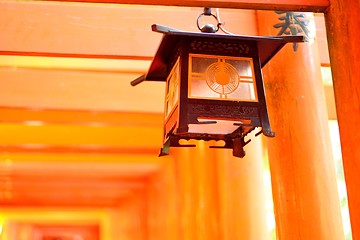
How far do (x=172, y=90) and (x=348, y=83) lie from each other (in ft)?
2.47

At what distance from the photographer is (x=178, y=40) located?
2.43m

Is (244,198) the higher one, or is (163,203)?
(163,203)

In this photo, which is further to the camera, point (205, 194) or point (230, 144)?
point (205, 194)

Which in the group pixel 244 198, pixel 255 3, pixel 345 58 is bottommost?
pixel 244 198

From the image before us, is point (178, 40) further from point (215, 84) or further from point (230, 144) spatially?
point (230, 144)

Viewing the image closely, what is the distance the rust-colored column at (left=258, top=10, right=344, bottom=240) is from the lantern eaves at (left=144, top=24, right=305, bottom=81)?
35.5 inches

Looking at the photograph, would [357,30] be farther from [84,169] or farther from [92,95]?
[84,169]

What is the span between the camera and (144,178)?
364 inches

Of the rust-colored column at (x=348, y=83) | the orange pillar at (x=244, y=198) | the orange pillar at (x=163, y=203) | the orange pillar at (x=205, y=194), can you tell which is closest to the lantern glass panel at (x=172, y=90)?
the rust-colored column at (x=348, y=83)

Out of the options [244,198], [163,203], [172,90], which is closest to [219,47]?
[172,90]

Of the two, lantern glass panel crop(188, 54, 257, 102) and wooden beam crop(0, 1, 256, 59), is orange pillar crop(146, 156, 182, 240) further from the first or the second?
lantern glass panel crop(188, 54, 257, 102)

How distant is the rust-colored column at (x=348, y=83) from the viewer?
225 centimetres

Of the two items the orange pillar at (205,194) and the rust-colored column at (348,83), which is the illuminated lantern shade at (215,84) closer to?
the rust-colored column at (348,83)

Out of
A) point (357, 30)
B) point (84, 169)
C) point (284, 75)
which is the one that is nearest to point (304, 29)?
point (284, 75)
